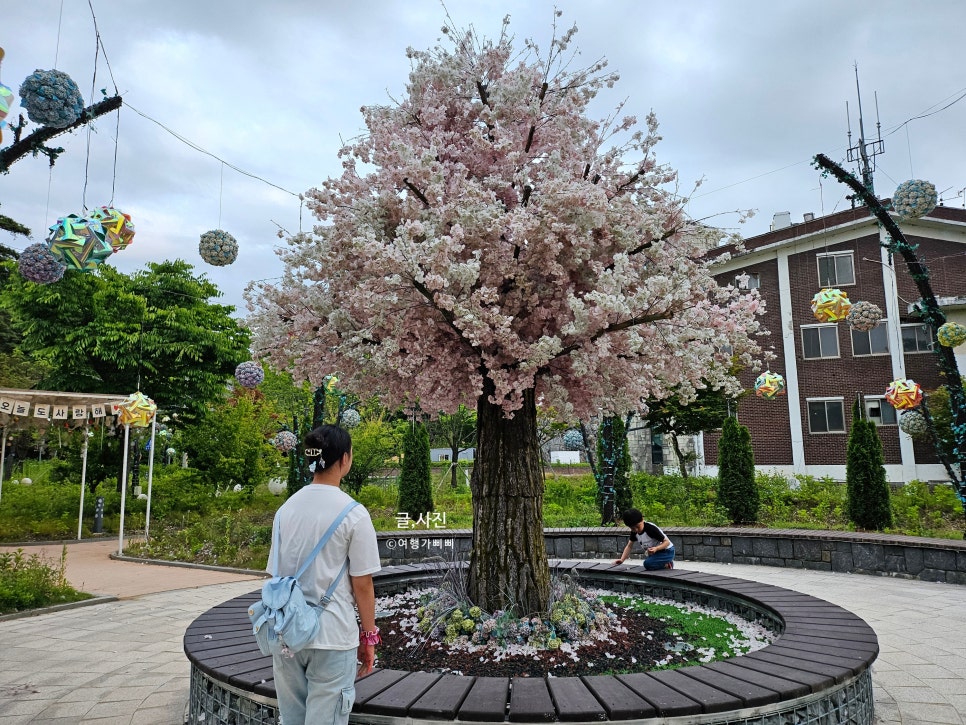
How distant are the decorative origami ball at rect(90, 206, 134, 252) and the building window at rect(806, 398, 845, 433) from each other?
2057 cm

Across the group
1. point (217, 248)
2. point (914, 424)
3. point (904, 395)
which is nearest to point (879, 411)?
point (914, 424)

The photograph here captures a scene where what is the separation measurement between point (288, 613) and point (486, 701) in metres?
1.05

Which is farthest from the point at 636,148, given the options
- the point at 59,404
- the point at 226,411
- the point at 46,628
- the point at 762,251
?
the point at 762,251

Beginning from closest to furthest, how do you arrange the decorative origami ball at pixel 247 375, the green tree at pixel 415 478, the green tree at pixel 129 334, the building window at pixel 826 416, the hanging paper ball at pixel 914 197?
the hanging paper ball at pixel 914 197 < the decorative origami ball at pixel 247 375 < the green tree at pixel 415 478 < the green tree at pixel 129 334 < the building window at pixel 826 416

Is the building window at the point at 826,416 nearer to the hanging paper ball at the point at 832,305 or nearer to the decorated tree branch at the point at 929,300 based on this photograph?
the decorated tree branch at the point at 929,300

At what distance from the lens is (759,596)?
190 inches

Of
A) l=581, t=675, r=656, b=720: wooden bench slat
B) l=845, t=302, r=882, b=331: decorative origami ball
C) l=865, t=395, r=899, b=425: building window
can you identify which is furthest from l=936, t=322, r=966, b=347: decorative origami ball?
l=865, t=395, r=899, b=425: building window

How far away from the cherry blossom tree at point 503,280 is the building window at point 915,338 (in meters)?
18.8

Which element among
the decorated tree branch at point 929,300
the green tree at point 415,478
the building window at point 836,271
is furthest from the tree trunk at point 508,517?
the building window at point 836,271

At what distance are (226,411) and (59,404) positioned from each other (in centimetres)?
730

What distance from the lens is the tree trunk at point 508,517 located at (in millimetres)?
4422

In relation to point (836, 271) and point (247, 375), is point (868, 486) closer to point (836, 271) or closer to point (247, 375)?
point (247, 375)

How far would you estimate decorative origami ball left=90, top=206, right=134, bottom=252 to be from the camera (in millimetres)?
6574

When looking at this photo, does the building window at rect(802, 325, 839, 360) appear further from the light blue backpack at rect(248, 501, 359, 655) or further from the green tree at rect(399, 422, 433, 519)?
the light blue backpack at rect(248, 501, 359, 655)
